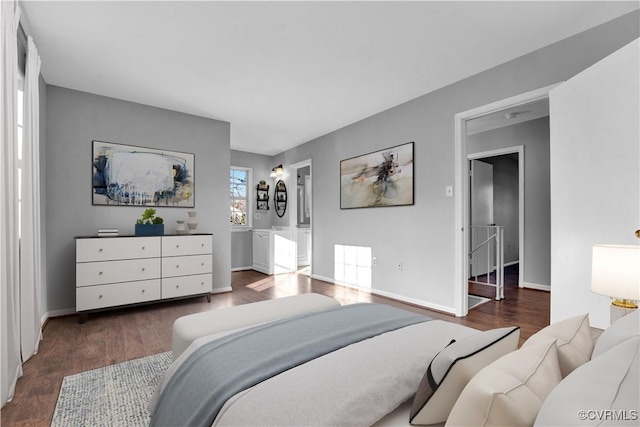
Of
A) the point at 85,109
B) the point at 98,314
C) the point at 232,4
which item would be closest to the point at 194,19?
the point at 232,4

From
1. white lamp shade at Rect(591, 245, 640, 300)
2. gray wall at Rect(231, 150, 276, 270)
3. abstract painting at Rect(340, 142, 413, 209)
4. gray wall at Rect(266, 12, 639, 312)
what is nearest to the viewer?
white lamp shade at Rect(591, 245, 640, 300)

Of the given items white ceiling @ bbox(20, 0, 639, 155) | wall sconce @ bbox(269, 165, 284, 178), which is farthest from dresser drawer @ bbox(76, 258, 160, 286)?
wall sconce @ bbox(269, 165, 284, 178)

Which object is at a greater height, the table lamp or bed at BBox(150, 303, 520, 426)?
the table lamp

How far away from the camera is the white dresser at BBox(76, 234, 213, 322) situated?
3.15 metres

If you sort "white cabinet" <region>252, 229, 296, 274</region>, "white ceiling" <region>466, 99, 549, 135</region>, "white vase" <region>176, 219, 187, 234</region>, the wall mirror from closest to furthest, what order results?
"white vase" <region>176, 219, 187, 234</region>, "white ceiling" <region>466, 99, 549, 135</region>, "white cabinet" <region>252, 229, 296, 274</region>, the wall mirror

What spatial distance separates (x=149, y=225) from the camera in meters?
3.59

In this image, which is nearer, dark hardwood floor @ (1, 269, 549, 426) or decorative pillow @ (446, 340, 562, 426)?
decorative pillow @ (446, 340, 562, 426)

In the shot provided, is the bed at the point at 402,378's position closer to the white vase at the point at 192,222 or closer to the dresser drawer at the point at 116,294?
the dresser drawer at the point at 116,294

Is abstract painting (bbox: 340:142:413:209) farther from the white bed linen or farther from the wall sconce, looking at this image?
the white bed linen

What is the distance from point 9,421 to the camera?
156cm

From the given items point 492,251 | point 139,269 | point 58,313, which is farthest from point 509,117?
point 58,313

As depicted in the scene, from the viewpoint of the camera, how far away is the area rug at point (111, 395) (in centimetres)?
156

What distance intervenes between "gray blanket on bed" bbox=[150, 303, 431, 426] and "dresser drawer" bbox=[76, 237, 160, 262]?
2.58m

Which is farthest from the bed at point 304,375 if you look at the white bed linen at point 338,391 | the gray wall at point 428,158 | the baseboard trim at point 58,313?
the baseboard trim at point 58,313
